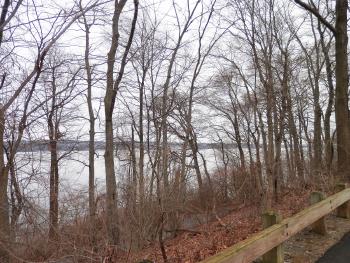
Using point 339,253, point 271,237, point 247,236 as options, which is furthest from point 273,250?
point 247,236

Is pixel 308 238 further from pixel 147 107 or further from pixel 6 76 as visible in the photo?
pixel 147 107

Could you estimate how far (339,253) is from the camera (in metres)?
6.51

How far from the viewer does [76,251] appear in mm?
7332

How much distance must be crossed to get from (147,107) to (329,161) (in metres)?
16.6

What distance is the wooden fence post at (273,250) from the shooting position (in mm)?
5469

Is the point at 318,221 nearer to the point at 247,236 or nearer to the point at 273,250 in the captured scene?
the point at 247,236

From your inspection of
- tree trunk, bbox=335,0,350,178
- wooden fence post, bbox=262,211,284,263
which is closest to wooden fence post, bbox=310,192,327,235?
wooden fence post, bbox=262,211,284,263

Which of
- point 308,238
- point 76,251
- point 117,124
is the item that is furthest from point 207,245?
point 117,124

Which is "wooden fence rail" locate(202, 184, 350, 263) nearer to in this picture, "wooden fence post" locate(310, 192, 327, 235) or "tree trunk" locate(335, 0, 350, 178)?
"wooden fence post" locate(310, 192, 327, 235)

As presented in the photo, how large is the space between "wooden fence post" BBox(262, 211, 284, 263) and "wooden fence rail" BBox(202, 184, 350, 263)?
0.08 m

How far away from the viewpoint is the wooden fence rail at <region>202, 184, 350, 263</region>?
402 cm

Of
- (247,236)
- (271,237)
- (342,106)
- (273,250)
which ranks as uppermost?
(342,106)

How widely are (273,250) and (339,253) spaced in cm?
172

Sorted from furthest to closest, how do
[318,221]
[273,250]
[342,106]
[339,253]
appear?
[342,106]
[318,221]
[339,253]
[273,250]
